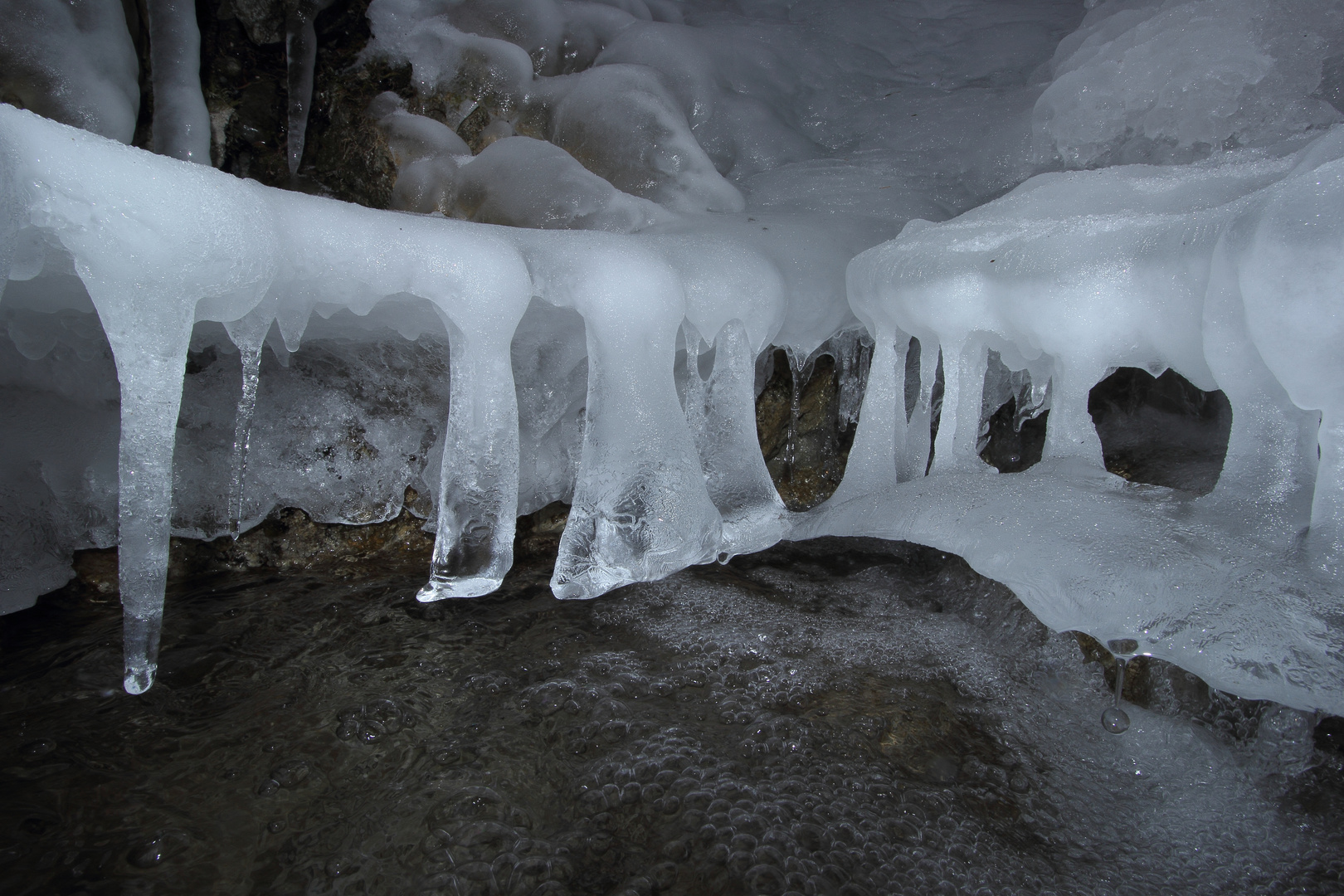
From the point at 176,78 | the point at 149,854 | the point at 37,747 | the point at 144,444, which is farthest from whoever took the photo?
the point at 176,78

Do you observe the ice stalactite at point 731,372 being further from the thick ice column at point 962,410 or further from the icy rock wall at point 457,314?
the thick ice column at point 962,410

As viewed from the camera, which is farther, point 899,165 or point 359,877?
point 899,165

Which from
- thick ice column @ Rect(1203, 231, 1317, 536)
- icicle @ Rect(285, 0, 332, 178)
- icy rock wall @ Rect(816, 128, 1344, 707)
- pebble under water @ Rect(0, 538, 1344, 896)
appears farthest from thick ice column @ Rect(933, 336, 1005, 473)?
icicle @ Rect(285, 0, 332, 178)

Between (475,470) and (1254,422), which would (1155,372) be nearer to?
(1254,422)

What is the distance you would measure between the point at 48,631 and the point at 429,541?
988mm

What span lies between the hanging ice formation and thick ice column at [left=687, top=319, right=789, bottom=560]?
0.03 ft

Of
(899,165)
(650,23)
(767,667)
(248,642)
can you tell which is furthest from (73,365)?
(899,165)

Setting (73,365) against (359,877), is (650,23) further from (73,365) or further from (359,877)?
(359,877)

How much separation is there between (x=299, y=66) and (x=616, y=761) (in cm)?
254

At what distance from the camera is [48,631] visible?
1814 millimetres

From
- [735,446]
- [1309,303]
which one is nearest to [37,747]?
[735,446]

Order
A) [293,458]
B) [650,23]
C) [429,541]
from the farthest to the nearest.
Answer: [650,23] < [429,541] < [293,458]

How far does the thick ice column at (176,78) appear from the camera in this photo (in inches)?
91.4

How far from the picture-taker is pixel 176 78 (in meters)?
2.36
